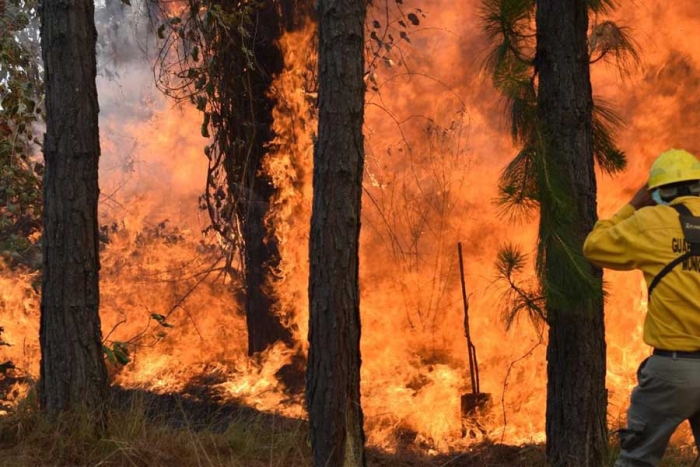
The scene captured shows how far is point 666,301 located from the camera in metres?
4.12

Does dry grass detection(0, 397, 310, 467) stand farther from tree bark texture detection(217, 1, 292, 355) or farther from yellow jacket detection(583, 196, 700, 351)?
tree bark texture detection(217, 1, 292, 355)

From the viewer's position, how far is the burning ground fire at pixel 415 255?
967cm

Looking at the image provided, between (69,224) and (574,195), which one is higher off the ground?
(574,195)

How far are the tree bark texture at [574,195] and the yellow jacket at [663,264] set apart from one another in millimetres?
1789

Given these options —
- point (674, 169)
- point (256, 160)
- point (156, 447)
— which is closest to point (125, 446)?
point (156, 447)

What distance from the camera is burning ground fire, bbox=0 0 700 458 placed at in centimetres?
967

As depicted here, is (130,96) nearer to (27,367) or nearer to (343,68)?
(27,367)

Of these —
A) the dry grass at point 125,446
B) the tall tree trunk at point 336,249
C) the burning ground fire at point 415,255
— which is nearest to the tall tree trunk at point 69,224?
the dry grass at point 125,446

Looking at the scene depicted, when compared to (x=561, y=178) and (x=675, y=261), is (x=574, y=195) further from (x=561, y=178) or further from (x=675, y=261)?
(x=675, y=261)

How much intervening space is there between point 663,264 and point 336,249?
2.01 metres

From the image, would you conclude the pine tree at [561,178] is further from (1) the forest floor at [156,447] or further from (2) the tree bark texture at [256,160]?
(2) the tree bark texture at [256,160]

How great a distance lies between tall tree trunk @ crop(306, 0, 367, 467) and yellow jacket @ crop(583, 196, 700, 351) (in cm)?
168

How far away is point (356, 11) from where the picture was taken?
5.29 metres

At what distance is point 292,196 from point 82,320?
4.51 meters
